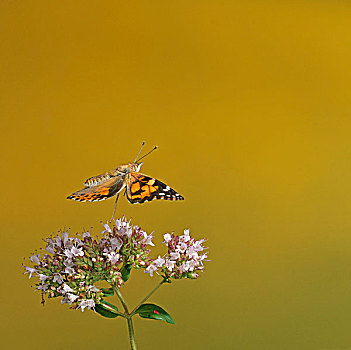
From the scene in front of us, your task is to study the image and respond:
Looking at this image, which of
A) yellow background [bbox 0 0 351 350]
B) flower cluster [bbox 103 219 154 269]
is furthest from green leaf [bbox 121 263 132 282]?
yellow background [bbox 0 0 351 350]

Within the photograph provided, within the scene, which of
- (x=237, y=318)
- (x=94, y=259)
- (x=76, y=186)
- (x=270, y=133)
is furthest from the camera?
(x=270, y=133)

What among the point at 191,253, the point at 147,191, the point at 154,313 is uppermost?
the point at 147,191

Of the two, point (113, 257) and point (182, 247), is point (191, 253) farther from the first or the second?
point (113, 257)

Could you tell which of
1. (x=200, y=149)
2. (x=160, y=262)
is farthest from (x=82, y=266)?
(x=200, y=149)

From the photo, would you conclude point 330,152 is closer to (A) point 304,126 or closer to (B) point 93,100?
(A) point 304,126

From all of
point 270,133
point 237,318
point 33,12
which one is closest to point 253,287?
point 237,318

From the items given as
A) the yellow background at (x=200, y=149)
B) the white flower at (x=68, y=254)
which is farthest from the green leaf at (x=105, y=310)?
the yellow background at (x=200, y=149)

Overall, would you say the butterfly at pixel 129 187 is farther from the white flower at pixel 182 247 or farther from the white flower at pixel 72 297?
the white flower at pixel 72 297

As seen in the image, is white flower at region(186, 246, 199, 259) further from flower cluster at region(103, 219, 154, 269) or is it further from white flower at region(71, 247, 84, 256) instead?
white flower at region(71, 247, 84, 256)
